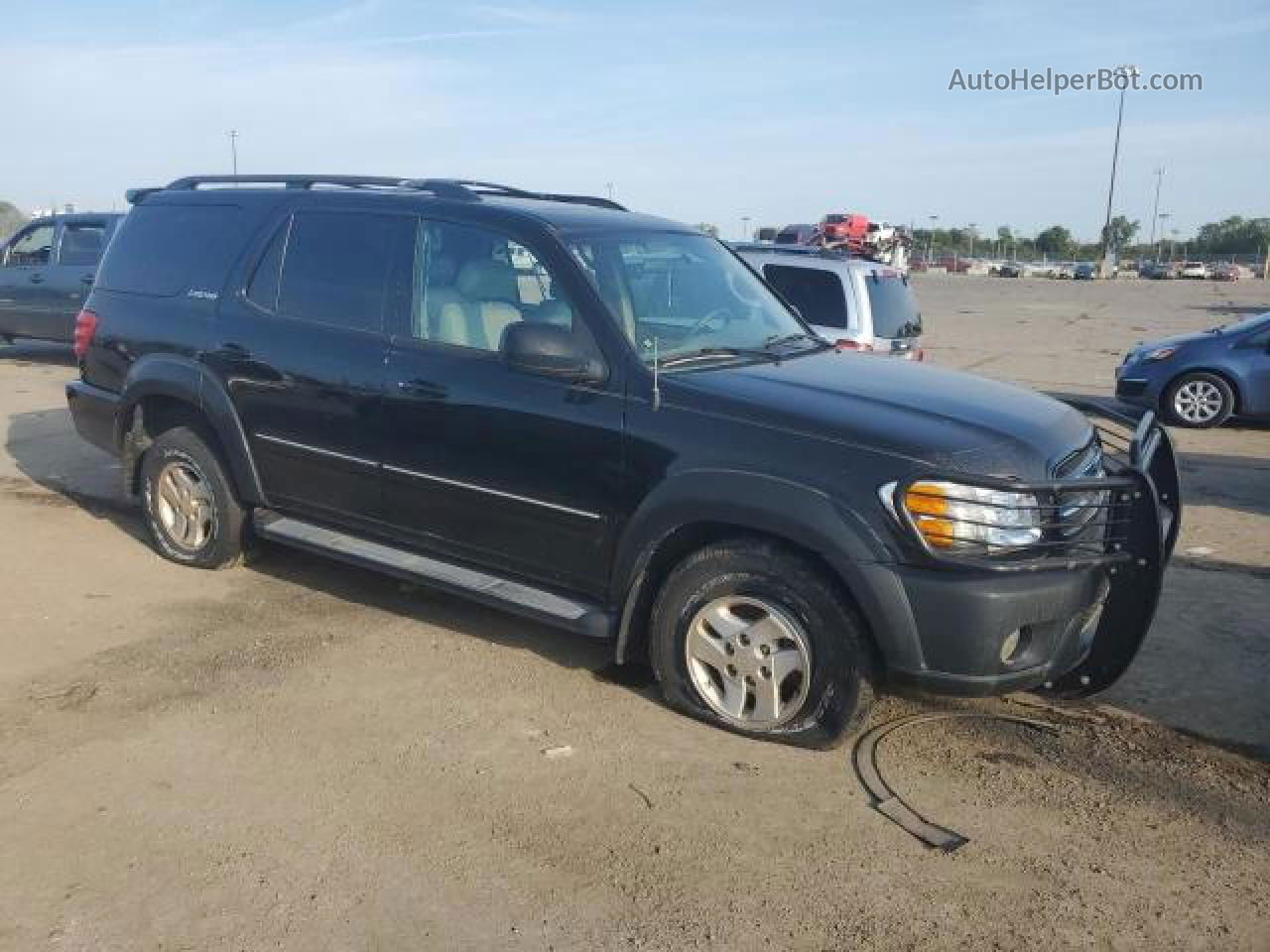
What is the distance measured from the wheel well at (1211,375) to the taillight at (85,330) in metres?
10.2

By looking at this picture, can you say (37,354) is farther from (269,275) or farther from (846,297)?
(269,275)

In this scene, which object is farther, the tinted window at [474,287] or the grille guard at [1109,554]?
the tinted window at [474,287]

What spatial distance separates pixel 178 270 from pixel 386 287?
158 centimetres

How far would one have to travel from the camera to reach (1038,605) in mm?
3807

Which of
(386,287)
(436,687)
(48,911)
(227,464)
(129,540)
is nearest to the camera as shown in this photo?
(48,911)

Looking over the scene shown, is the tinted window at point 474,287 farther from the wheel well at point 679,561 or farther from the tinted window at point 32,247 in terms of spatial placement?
the tinted window at point 32,247

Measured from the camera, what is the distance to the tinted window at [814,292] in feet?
29.8

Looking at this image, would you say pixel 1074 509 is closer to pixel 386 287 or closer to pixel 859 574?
pixel 859 574

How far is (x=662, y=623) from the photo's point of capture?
4.32m

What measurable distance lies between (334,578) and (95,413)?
178 centimetres

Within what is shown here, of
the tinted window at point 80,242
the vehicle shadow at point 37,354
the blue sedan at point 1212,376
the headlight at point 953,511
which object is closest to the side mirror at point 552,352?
the headlight at point 953,511

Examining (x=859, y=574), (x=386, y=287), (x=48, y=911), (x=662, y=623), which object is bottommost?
(x=48, y=911)

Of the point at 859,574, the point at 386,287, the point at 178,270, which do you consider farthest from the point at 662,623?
the point at 178,270

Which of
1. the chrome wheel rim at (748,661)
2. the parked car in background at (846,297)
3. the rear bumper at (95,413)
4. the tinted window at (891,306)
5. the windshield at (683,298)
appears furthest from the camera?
the tinted window at (891,306)
